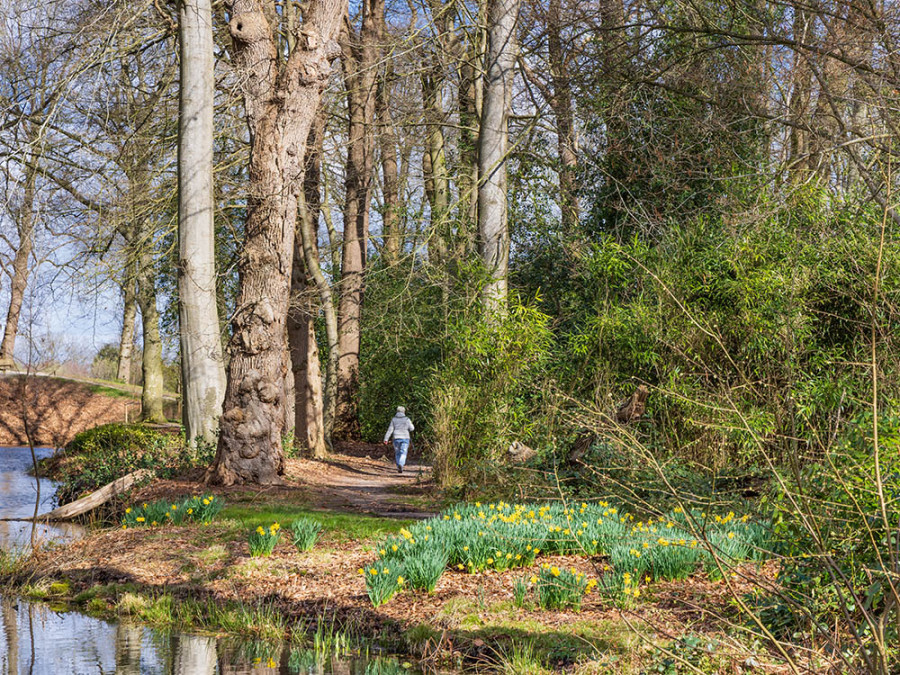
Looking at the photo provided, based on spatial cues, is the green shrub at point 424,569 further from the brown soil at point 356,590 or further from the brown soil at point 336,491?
the brown soil at point 336,491

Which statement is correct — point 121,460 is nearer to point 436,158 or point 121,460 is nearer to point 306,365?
point 306,365

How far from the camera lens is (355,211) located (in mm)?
17750

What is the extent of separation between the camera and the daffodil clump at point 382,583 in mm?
5438

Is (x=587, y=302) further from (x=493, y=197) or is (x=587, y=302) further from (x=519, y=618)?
(x=519, y=618)

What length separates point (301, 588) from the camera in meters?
6.26

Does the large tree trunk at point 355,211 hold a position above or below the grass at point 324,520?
above

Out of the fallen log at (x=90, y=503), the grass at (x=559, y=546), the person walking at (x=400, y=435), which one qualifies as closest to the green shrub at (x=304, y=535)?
the grass at (x=559, y=546)

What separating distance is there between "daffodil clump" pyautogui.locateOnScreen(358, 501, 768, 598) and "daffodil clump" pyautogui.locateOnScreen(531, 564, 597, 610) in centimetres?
18

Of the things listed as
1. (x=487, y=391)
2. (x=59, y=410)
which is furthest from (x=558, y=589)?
(x=59, y=410)

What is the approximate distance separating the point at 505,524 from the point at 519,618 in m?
1.17

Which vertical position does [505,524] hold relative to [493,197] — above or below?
below

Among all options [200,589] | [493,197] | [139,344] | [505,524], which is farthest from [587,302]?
[139,344]

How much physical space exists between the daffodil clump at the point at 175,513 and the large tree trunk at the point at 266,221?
5.38 feet

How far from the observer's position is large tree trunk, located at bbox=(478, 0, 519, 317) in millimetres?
11930
